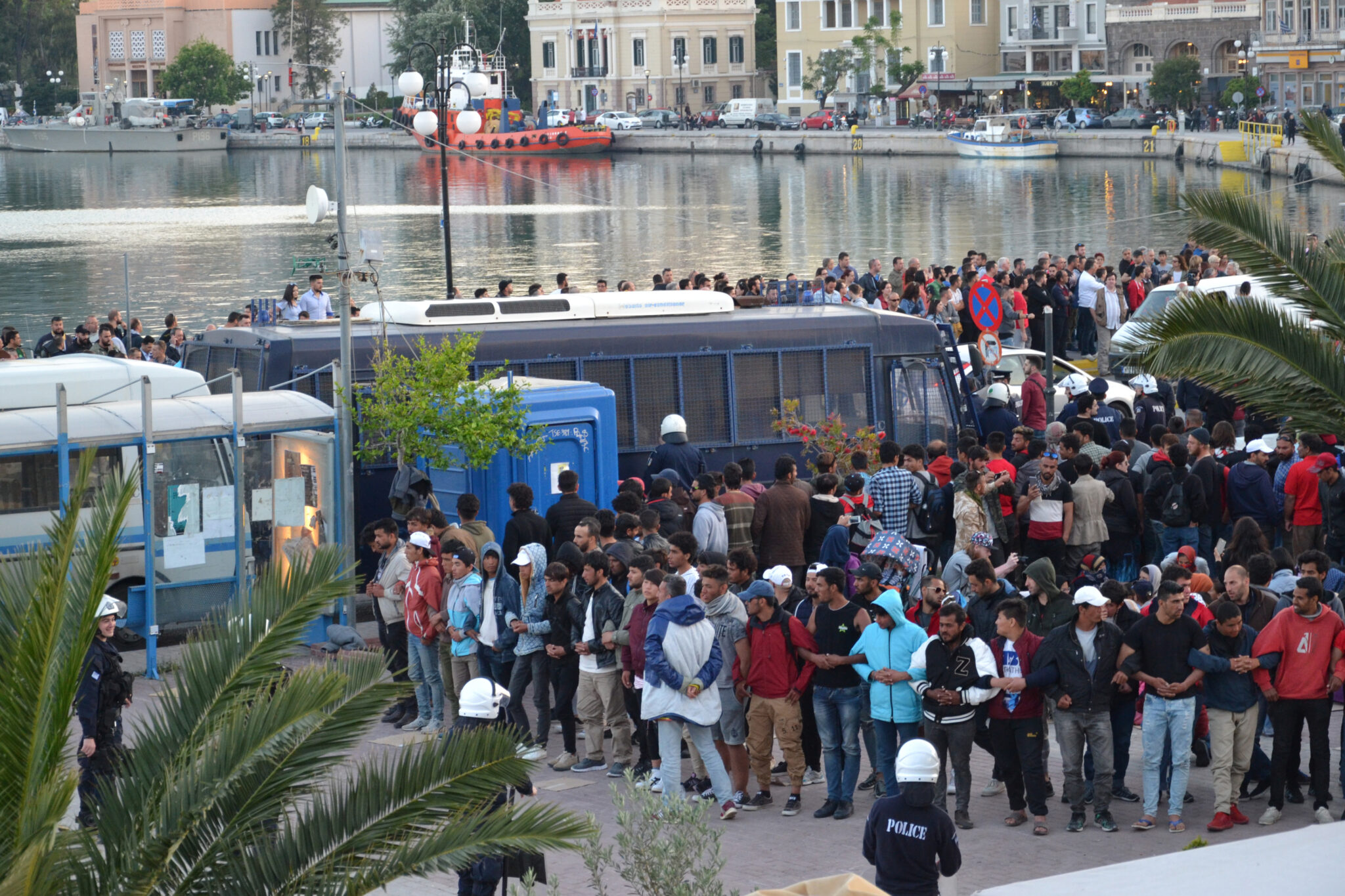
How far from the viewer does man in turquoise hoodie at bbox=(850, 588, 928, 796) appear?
33.8 ft

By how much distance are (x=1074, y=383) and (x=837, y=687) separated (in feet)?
38.0

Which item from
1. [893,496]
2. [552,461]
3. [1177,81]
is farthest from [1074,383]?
[1177,81]

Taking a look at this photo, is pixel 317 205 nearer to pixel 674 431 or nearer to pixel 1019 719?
pixel 674 431

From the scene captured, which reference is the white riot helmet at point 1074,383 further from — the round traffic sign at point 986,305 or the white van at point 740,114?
the white van at point 740,114

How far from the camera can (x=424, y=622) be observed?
12344 millimetres

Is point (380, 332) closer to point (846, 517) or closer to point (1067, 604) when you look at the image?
point (846, 517)

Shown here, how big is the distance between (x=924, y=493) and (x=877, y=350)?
428cm

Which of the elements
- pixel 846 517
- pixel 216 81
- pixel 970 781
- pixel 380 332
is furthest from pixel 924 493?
pixel 216 81

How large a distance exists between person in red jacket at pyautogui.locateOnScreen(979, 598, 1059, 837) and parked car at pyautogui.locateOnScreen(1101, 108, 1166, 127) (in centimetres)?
8781

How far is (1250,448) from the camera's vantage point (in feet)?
50.5

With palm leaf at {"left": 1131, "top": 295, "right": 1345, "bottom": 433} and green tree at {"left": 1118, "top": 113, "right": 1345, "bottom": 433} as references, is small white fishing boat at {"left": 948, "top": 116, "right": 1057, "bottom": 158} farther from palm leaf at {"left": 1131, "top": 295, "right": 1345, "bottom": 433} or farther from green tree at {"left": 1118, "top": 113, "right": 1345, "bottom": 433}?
palm leaf at {"left": 1131, "top": 295, "right": 1345, "bottom": 433}

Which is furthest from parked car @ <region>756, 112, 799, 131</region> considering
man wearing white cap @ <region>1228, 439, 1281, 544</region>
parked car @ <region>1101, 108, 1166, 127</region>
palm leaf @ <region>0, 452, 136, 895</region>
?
palm leaf @ <region>0, 452, 136, 895</region>

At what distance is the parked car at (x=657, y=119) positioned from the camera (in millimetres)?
114500

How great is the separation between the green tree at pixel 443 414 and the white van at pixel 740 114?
9797 centimetres
